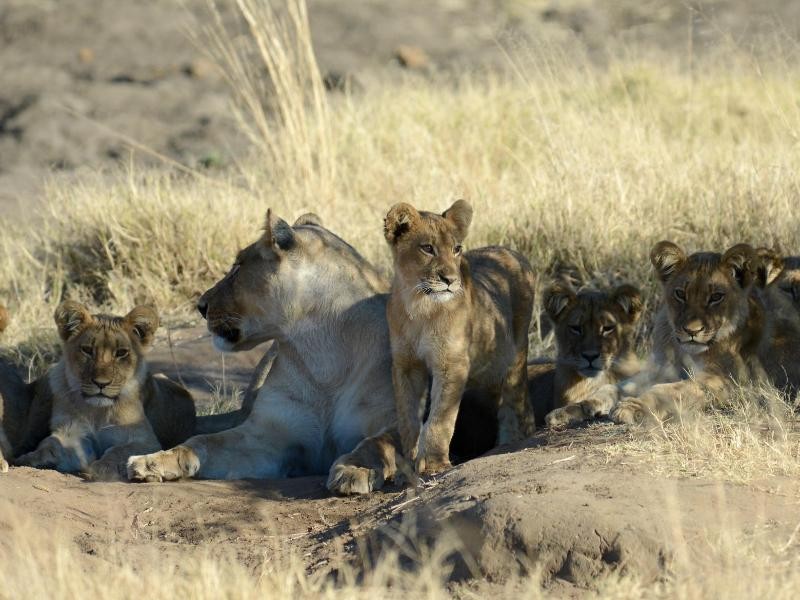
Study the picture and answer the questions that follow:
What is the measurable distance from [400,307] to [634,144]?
5.73 meters

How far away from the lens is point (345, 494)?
23.2 ft

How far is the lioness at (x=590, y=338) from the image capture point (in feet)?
26.3

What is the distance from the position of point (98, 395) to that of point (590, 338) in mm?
2518

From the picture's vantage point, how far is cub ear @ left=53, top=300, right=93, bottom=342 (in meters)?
7.87

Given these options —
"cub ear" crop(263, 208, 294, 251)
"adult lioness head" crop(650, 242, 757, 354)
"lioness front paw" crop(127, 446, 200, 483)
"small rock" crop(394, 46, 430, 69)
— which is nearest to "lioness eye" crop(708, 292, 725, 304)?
"adult lioness head" crop(650, 242, 757, 354)

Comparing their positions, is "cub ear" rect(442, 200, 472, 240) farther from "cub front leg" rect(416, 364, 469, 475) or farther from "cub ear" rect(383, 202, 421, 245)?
"cub front leg" rect(416, 364, 469, 475)

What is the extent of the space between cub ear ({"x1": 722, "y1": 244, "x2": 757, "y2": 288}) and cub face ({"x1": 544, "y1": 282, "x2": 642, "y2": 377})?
731mm

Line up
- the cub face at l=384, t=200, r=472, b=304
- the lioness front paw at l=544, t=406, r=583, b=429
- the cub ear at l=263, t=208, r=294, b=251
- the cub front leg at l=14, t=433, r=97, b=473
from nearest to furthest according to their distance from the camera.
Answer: the cub face at l=384, t=200, r=472, b=304 < the lioness front paw at l=544, t=406, r=583, b=429 < the cub front leg at l=14, t=433, r=97, b=473 < the cub ear at l=263, t=208, r=294, b=251

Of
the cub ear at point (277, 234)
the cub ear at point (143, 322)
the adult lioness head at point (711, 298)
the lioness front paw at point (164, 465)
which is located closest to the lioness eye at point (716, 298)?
the adult lioness head at point (711, 298)

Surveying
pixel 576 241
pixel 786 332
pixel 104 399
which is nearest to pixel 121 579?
pixel 104 399

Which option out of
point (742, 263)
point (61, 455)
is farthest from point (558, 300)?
point (61, 455)

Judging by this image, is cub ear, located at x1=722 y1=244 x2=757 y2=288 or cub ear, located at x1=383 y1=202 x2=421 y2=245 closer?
cub ear, located at x1=383 y1=202 x2=421 y2=245

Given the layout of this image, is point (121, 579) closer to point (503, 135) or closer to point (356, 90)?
point (503, 135)

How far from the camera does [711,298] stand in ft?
24.5
